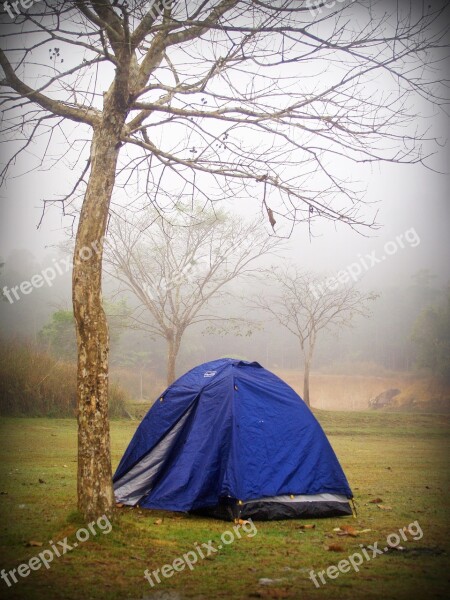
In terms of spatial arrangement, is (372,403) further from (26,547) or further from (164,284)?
(26,547)

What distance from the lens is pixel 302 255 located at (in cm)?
5650

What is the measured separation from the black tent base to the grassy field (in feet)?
0.47

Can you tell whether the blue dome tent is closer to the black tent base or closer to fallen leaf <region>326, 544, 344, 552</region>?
the black tent base

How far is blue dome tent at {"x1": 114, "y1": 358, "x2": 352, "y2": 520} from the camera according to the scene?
6480 millimetres

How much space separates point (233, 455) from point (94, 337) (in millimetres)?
2263

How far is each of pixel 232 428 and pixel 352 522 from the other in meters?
1.81

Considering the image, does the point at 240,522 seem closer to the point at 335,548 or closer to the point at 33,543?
the point at 335,548

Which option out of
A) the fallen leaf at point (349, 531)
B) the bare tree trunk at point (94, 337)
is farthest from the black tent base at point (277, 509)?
the bare tree trunk at point (94, 337)

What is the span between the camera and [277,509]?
21.2 feet

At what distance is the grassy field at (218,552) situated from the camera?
4.16 metres

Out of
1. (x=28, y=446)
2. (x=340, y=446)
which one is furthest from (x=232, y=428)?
→ (x=340, y=446)

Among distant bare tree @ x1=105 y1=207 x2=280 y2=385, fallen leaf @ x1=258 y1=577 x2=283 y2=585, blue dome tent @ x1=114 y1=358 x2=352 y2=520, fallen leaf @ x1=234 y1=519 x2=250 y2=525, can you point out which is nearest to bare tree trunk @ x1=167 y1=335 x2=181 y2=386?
distant bare tree @ x1=105 y1=207 x2=280 y2=385

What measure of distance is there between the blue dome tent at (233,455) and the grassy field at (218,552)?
0.25 meters

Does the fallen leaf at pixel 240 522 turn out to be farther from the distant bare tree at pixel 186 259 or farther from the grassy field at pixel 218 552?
the distant bare tree at pixel 186 259
